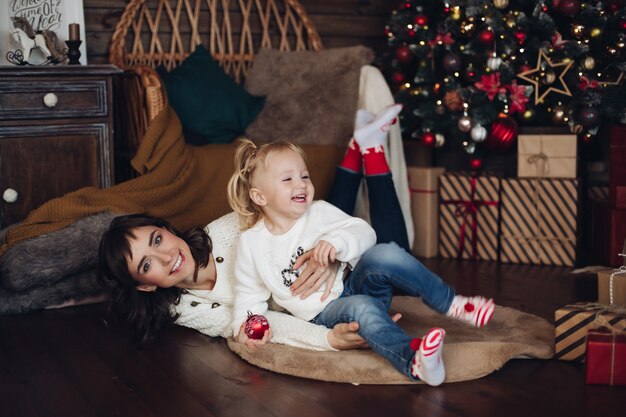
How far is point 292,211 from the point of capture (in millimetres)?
2219

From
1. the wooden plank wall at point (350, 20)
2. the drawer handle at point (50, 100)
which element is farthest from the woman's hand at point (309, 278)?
the wooden plank wall at point (350, 20)

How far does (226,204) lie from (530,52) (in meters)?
1.42

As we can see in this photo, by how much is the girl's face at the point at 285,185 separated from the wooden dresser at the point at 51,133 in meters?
1.13

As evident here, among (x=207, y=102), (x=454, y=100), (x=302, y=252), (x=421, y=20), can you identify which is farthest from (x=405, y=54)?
(x=302, y=252)

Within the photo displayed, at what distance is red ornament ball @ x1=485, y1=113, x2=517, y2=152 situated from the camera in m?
3.38

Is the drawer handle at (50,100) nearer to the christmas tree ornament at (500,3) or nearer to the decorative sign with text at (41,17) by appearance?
the decorative sign with text at (41,17)

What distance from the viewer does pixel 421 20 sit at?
3.57 meters

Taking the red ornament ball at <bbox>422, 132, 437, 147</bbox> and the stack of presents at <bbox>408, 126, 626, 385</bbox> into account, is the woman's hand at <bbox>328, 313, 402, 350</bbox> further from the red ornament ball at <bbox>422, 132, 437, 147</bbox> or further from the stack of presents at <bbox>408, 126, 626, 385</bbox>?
the red ornament ball at <bbox>422, 132, 437, 147</bbox>

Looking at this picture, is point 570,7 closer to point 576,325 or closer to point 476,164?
point 476,164

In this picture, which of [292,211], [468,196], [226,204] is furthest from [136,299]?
[468,196]

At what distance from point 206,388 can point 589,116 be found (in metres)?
1.99

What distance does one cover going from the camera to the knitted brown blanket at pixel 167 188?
281 cm

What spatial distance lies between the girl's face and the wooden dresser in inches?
44.6

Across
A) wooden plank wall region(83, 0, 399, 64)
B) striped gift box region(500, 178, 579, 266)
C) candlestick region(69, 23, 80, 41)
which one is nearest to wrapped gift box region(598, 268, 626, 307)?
striped gift box region(500, 178, 579, 266)
